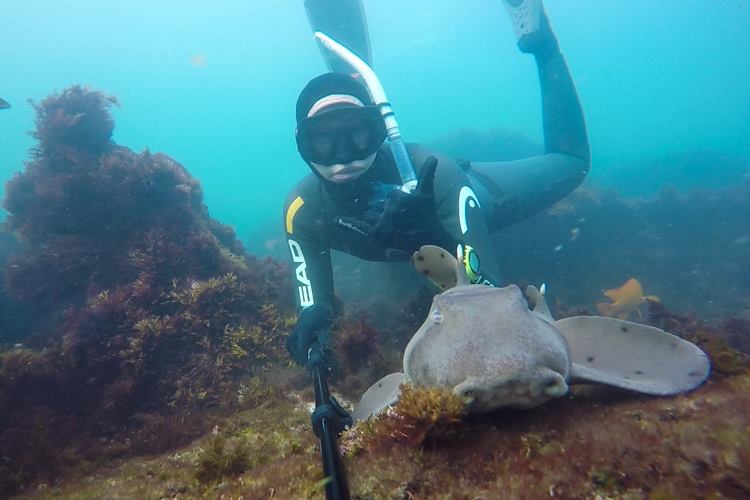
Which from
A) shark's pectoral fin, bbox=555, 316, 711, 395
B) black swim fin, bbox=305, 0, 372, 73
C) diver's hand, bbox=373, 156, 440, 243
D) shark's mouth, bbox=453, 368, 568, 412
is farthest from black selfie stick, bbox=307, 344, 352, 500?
black swim fin, bbox=305, 0, 372, 73

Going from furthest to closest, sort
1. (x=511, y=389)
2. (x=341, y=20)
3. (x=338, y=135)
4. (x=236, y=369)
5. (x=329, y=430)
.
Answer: (x=341, y=20)
(x=236, y=369)
(x=338, y=135)
(x=329, y=430)
(x=511, y=389)

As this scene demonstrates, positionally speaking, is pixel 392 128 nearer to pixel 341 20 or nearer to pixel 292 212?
pixel 292 212

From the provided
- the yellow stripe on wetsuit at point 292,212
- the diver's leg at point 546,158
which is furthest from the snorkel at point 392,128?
the diver's leg at point 546,158

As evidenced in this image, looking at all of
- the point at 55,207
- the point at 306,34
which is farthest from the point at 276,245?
the point at 306,34

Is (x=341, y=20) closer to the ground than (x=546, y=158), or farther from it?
farther from it

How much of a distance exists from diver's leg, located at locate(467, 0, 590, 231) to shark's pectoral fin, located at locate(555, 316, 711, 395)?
515cm

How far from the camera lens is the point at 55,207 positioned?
7.75 m

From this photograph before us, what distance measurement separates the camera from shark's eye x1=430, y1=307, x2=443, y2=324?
2.67 metres

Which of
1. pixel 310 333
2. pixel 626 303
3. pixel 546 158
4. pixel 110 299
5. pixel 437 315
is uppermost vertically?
pixel 546 158

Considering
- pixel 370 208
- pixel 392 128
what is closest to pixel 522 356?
pixel 370 208

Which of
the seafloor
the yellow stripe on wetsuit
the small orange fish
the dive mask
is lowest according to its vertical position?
the small orange fish

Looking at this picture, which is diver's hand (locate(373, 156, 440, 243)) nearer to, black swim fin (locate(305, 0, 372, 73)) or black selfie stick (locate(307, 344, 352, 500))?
black selfie stick (locate(307, 344, 352, 500))

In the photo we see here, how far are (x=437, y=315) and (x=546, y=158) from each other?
8.18m

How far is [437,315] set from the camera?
8.95 feet
